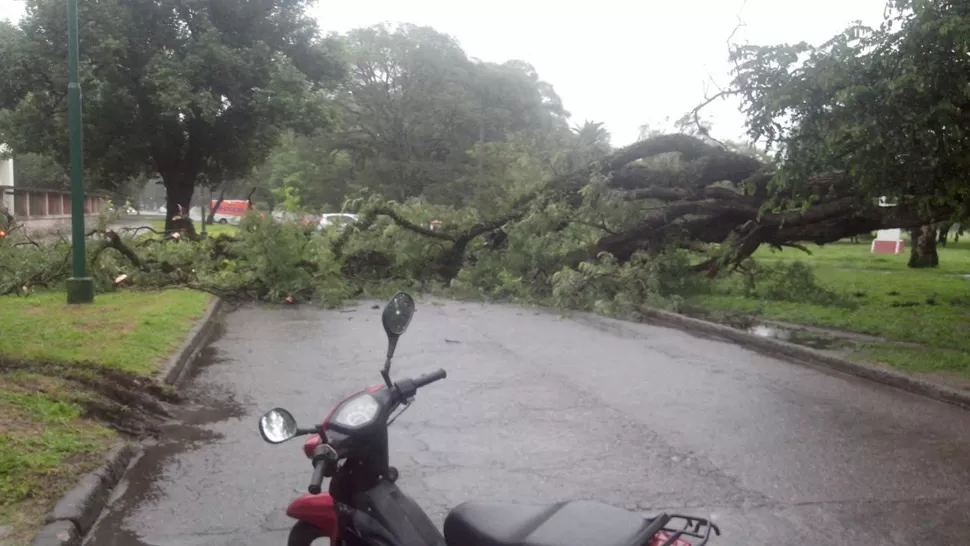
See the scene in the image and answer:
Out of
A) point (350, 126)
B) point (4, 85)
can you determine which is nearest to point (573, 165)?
point (4, 85)

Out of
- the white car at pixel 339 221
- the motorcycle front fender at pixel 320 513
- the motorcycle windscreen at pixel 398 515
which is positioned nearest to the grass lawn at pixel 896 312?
the white car at pixel 339 221

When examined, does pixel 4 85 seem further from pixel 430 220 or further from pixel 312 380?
pixel 312 380

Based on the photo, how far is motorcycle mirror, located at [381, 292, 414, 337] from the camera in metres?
3.49

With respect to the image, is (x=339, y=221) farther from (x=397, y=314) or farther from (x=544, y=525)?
(x=544, y=525)

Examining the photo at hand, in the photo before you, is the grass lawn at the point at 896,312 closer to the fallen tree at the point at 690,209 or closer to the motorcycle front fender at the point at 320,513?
the fallen tree at the point at 690,209

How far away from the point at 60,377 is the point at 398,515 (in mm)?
5811

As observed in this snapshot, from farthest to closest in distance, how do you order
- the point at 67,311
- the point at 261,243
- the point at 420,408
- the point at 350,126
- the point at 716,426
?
the point at 350,126 → the point at 261,243 → the point at 67,311 → the point at 420,408 → the point at 716,426

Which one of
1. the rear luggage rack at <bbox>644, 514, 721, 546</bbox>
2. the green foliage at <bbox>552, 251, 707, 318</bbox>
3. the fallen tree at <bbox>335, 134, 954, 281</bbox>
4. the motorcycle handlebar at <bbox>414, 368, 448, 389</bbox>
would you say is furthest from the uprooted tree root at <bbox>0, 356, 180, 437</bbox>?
the fallen tree at <bbox>335, 134, 954, 281</bbox>

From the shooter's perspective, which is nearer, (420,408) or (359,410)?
(359,410)

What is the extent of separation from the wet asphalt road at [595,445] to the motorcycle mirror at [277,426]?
6.65 feet

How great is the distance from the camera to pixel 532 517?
2867 mm

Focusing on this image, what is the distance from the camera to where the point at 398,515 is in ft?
10.7

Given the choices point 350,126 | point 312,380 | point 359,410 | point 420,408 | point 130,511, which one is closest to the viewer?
point 359,410

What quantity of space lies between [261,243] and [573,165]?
6.46 meters
